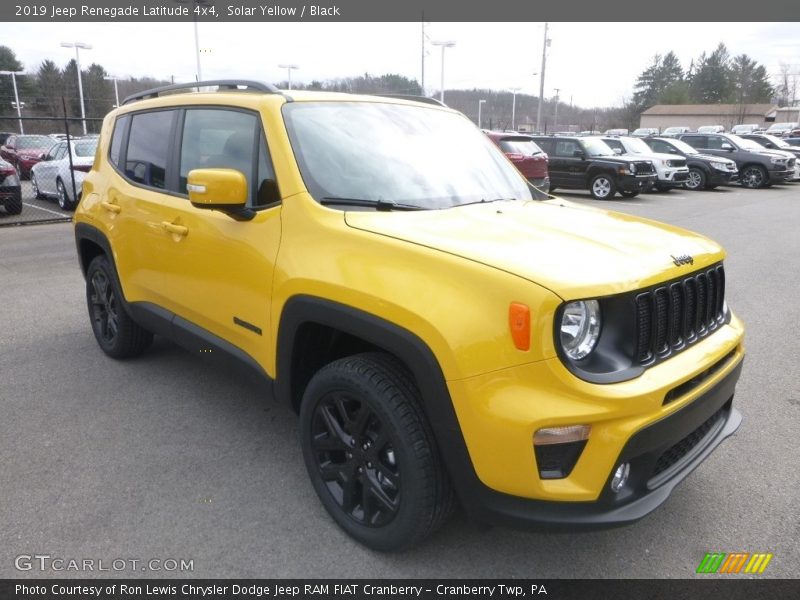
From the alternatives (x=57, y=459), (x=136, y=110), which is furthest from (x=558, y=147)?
(x=57, y=459)

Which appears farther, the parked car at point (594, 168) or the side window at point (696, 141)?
the side window at point (696, 141)

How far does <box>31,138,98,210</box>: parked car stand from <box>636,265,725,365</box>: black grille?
11.9 meters

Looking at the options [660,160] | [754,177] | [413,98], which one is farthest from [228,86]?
[754,177]

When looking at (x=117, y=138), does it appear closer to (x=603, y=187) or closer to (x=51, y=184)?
(x=51, y=184)

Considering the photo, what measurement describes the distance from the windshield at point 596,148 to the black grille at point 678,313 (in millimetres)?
15821

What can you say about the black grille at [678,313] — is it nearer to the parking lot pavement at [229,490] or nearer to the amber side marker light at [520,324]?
the amber side marker light at [520,324]

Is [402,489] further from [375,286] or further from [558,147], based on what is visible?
[558,147]

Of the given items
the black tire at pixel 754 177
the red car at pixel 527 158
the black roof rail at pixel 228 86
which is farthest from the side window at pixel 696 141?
the black roof rail at pixel 228 86

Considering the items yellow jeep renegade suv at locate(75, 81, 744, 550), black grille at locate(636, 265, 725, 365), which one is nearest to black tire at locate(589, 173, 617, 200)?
yellow jeep renegade suv at locate(75, 81, 744, 550)

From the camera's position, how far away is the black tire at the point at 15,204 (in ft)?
38.0

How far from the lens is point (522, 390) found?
202 cm

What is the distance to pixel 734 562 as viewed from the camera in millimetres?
2553

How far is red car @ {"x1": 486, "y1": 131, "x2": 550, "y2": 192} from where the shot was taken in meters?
15.4

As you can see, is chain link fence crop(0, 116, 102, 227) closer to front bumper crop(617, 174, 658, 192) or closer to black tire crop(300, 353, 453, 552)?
black tire crop(300, 353, 453, 552)
